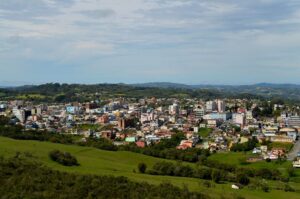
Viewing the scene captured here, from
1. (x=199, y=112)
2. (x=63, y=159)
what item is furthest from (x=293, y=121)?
(x=63, y=159)

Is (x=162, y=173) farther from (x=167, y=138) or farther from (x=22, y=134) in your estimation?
(x=167, y=138)

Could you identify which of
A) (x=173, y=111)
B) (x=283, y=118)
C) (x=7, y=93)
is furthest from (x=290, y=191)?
(x=7, y=93)

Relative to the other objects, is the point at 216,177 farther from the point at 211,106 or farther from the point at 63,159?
the point at 211,106

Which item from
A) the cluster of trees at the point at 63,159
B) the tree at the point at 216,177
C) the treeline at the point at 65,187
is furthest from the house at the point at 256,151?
the treeline at the point at 65,187

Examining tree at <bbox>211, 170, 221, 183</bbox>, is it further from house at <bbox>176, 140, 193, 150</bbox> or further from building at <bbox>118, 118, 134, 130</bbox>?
building at <bbox>118, 118, 134, 130</bbox>

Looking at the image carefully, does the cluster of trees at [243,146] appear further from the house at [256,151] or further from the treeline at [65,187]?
the treeline at [65,187]
